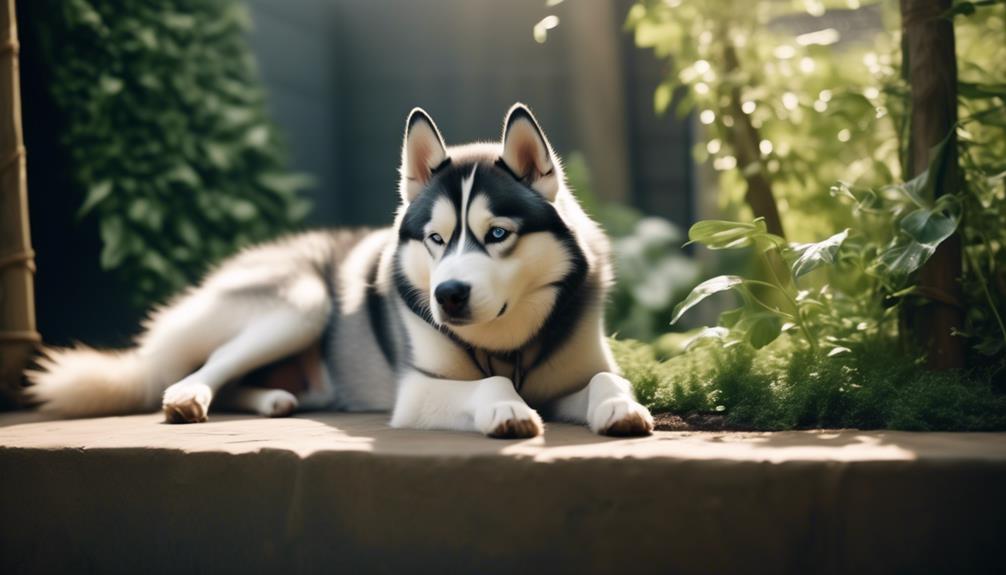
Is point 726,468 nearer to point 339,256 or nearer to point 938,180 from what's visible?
point 938,180

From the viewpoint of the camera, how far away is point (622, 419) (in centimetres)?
207

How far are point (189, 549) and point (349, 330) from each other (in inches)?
45.1

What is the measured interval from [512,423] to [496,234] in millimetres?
483

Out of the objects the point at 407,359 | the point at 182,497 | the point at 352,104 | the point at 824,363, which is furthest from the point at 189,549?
the point at 352,104

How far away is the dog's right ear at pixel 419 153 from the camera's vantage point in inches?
95.4

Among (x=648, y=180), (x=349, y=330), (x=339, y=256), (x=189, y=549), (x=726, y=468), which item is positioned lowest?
(x=189, y=549)

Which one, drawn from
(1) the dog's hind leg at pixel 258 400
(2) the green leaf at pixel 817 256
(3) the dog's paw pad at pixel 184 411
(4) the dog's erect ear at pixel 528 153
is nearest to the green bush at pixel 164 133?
(1) the dog's hind leg at pixel 258 400

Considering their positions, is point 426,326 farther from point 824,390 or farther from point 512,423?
point 824,390

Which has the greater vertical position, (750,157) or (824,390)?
Answer: (750,157)

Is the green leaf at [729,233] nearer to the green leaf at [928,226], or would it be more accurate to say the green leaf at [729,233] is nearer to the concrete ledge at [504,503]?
the green leaf at [928,226]

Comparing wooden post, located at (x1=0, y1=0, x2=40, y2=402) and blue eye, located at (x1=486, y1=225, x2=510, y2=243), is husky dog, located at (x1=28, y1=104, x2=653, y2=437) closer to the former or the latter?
blue eye, located at (x1=486, y1=225, x2=510, y2=243)

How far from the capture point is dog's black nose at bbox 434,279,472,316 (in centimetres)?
211

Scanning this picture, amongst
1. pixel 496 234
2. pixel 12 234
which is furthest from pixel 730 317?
pixel 12 234

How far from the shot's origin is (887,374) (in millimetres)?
2332
